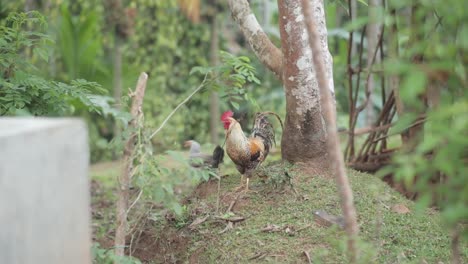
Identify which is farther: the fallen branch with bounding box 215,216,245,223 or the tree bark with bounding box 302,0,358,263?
the fallen branch with bounding box 215,216,245,223

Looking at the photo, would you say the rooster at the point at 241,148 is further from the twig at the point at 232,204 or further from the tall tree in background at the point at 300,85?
the tall tree in background at the point at 300,85

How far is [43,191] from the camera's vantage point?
3184 mm

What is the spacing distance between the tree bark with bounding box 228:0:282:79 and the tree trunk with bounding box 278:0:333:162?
15.6 inches

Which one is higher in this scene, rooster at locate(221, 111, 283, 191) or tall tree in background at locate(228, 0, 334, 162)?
tall tree in background at locate(228, 0, 334, 162)

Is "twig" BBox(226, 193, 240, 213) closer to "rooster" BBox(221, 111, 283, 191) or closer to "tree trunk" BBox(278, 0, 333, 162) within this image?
"rooster" BBox(221, 111, 283, 191)

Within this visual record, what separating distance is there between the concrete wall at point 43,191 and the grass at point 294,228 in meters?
1.59

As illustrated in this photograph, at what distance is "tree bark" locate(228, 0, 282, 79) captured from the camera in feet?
19.2

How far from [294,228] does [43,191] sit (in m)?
2.22

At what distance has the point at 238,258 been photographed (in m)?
4.74

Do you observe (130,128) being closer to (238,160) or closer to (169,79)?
(238,160)

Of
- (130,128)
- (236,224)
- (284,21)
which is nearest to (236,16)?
(284,21)

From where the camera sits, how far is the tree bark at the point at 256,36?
586 cm

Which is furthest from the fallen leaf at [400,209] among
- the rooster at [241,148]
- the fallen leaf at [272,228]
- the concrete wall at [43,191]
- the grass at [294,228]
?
the concrete wall at [43,191]

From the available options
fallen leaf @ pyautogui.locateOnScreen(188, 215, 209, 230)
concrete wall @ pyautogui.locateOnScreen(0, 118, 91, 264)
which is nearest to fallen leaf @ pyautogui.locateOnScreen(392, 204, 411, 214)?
fallen leaf @ pyautogui.locateOnScreen(188, 215, 209, 230)
